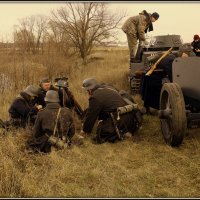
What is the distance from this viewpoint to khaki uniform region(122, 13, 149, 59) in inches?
418

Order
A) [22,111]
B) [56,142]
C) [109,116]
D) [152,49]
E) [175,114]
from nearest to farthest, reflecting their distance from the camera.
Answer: [175,114]
[56,142]
[109,116]
[22,111]
[152,49]

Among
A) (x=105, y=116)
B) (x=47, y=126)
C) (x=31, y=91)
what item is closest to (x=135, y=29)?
(x=31, y=91)

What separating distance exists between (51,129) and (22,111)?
137 centimetres

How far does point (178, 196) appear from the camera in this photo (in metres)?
4.38

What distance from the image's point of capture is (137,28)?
1080cm

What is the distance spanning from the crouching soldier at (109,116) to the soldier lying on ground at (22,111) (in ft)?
3.39

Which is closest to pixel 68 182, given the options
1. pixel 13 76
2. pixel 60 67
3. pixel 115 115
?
pixel 115 115

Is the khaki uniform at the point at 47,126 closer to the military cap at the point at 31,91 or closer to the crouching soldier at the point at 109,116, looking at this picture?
the crouching soldier at the point at 109,116

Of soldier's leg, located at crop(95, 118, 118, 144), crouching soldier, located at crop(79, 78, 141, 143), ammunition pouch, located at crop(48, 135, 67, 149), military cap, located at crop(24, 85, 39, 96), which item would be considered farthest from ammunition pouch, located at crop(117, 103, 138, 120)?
military cap, located at crop(24, 85, 39, 96)

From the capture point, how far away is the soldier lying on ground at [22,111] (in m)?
7.18

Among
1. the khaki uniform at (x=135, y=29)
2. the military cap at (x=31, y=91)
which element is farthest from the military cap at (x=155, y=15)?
the military cap at (x=31, y=91)

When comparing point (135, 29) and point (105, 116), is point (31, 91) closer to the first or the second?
point (105, 116)

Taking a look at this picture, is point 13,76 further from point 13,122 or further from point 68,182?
point 68,182

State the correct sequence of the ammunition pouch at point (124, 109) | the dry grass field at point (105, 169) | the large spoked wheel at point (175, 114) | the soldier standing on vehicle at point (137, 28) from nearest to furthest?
1. the dry grass field at point (105, 169)
2. the large spoked wheel at point (175, 114)
3. the ammunition pouch at point (124, 109)
4. the soldier standing on vehicle at point (137, 28)
